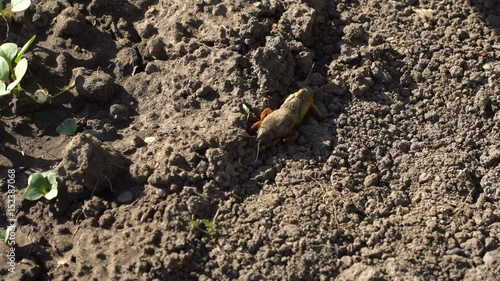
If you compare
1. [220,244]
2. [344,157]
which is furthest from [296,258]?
[344,157]

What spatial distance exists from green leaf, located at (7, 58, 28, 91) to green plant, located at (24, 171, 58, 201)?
505mm

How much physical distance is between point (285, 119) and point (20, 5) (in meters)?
1.55

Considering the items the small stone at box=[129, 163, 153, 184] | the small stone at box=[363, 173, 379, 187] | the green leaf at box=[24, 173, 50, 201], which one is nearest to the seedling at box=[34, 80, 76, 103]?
the green leaf at box=[24, 173, 50, 201]

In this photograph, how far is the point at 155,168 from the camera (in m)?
3.44

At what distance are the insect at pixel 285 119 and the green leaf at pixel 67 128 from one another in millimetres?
878

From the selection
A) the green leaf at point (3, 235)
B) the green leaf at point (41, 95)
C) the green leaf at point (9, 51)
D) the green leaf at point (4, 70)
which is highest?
the green leaf at point (9, 51)

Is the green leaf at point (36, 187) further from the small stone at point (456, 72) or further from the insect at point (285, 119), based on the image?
the small stone at point (456, 72)

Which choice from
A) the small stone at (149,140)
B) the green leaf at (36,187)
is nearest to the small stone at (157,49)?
the small stone at (149,140)

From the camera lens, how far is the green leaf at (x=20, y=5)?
3.95m

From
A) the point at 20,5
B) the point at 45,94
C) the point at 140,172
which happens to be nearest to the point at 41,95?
the point at 45,94

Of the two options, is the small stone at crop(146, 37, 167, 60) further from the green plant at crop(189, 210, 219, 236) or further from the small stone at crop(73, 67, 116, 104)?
the green plant at crop(189, 210, 219, 236)

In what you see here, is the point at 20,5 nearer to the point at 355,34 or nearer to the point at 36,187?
the point at 36,187

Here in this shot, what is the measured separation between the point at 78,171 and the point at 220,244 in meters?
0.72

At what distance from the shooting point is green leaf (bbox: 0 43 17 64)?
3.74m
